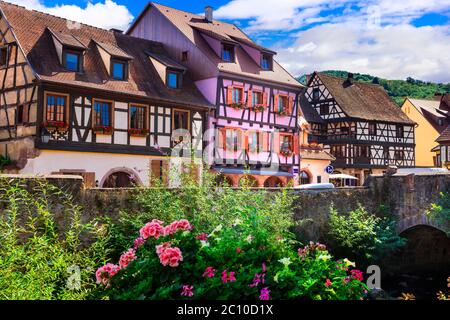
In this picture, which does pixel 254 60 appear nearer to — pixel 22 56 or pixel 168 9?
pixel 168 9

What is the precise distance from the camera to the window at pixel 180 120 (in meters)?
23.1

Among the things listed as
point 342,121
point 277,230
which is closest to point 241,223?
point 277,230

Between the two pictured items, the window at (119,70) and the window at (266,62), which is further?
the window at (266,62)

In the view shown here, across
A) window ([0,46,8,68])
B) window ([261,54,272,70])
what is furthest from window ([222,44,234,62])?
window ([0,46,8,68])

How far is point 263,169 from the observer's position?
89.6ft

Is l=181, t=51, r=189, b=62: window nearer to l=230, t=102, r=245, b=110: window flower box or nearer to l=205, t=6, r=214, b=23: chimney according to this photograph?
l=230, t=102, r=245, b=110: window flower box

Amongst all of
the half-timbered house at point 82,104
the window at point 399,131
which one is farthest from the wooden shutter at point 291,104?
the window at point 399,131

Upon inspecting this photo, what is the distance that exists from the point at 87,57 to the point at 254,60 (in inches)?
378

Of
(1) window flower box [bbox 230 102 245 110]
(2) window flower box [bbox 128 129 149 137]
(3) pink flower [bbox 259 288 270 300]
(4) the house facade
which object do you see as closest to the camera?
(3) pink flower [bbox 259 288 270 300]

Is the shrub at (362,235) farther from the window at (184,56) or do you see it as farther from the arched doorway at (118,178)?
the window at (184,56)

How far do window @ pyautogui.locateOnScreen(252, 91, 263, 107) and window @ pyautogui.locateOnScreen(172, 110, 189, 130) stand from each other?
449cm

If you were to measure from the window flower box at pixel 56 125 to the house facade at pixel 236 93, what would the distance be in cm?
693

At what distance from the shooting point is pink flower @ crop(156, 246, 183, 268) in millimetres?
5980

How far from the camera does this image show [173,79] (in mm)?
24078
